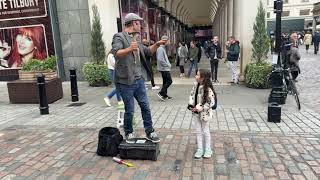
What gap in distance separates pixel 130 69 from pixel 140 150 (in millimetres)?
1170

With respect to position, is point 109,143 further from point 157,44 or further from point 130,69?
point 157,44

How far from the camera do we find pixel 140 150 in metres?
4.62

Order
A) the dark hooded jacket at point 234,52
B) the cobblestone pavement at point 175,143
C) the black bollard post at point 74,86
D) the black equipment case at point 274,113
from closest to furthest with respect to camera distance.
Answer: the cobblestone pavement at point 175,143 < the black equipment case at point 274,113 < the black bollard post at point 74,86 < the dark hooded jacket at point 234,52

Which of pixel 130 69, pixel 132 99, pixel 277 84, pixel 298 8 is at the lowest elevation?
pixel 277 84

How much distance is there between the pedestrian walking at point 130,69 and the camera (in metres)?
4.60

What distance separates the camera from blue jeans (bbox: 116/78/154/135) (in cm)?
475

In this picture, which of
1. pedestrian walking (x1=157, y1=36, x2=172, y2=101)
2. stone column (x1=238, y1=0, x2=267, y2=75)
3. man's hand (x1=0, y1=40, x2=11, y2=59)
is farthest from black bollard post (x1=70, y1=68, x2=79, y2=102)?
man's hand (x1=0, y1=40, x2=11, y2=59)

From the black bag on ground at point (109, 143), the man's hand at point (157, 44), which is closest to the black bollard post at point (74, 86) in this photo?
the black bag on ground at point (109, 143)

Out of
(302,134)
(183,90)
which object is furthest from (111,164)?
(183,90)

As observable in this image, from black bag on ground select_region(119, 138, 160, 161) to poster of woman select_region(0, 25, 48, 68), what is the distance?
959 centimetres

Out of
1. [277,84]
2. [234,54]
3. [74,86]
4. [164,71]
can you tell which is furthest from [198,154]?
[234,54]

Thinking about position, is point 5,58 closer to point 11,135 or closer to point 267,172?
point 11,135

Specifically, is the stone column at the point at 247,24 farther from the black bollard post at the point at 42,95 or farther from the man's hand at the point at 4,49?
the man's hand at the point at 4,49

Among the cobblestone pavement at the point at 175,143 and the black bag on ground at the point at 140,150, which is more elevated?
the black bag on ground at the point at 140,150
